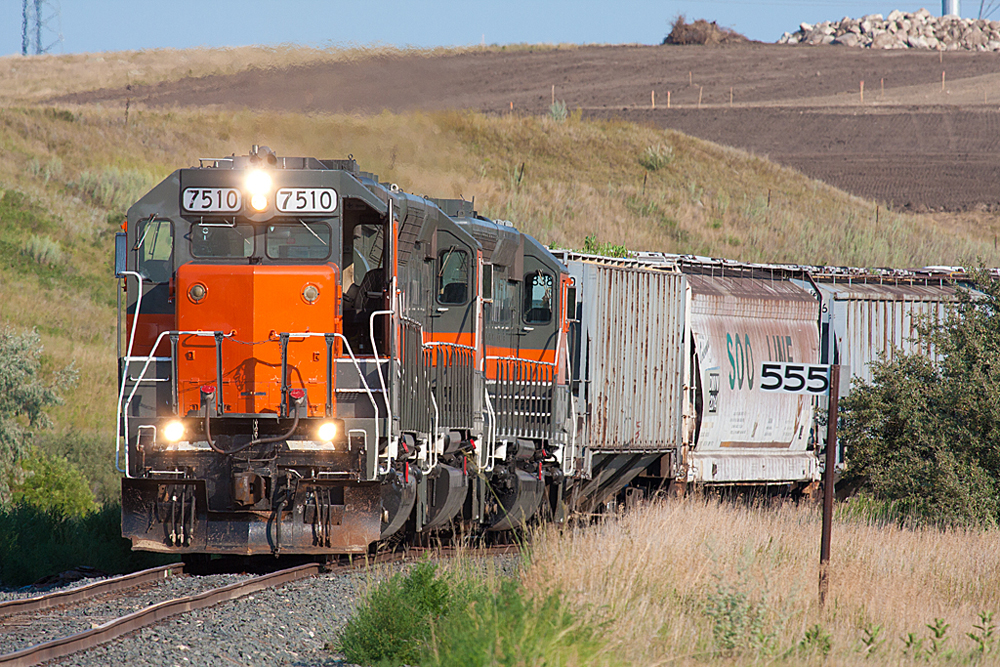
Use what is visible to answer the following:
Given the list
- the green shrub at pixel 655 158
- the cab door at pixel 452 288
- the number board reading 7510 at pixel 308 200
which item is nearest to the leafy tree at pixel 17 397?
the cab door at pixel 452 288

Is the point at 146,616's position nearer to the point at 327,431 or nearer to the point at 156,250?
the point at 327,431

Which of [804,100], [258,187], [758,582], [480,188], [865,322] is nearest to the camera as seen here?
[758,582]

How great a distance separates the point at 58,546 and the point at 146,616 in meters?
5.76

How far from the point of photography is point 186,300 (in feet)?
36.0

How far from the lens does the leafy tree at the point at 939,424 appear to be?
15.5m

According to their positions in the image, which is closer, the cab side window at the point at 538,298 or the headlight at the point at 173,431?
the headlight at the point at 173,431

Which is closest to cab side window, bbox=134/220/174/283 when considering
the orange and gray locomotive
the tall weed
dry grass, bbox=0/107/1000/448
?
the orange and gray locomotive

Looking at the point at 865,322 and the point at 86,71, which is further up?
the point at 86,71

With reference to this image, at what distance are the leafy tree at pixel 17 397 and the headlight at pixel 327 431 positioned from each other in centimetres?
1021

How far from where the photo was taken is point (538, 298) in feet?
50.1

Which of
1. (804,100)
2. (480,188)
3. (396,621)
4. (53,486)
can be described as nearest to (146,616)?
(396,621)

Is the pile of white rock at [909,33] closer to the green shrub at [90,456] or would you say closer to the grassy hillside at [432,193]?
the grassy hillside at [432,193]

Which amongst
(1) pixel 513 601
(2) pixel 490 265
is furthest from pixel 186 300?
(1) pixel 513 601

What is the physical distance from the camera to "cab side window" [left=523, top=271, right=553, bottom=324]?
1525 cm
